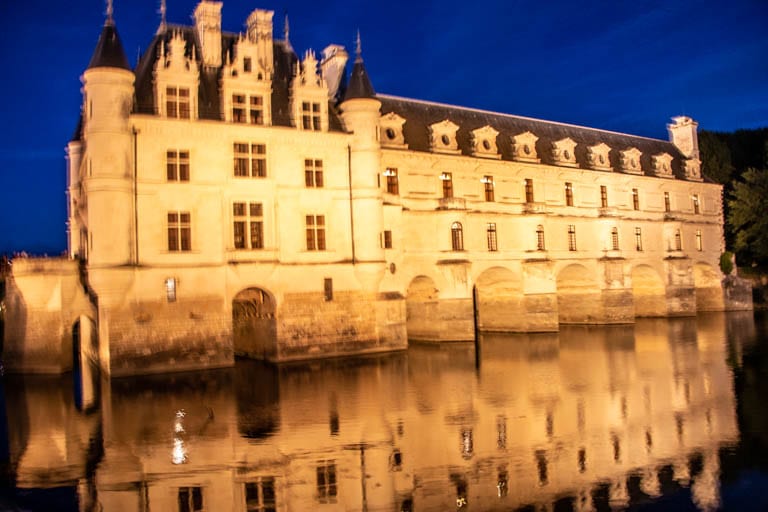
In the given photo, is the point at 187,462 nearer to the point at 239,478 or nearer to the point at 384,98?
the point at 239,478

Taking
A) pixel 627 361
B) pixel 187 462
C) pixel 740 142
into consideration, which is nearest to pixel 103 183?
pixel 187 462

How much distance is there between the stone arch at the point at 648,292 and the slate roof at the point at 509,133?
22.6 ft

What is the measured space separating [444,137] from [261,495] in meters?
26.2

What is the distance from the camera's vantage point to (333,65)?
33938 millimetres

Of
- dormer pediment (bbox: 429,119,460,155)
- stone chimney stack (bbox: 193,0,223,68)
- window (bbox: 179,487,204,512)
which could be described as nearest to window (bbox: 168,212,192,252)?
stone chimney stack (bbox: 193,0,223,68)

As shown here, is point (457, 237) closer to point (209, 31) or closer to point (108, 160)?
point (209, 31)

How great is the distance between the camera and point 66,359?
2611cm

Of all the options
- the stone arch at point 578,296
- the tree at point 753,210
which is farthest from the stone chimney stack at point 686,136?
the stone arch at point 578,296

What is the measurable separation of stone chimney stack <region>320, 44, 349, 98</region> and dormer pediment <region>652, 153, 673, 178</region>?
957 inches

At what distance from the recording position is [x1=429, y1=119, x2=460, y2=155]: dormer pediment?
110 ft

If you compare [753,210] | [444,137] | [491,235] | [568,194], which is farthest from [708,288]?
[444,137]

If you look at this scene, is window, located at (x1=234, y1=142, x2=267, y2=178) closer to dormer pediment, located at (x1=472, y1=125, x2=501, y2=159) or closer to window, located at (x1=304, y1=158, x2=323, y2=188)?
window, located at (x1=304, y1=158, x2=323, y2=188)

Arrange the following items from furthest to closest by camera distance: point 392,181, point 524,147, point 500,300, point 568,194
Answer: point 568,194
point 524,147
point 500,300
point 392,181

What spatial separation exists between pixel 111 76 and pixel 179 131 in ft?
10.1
